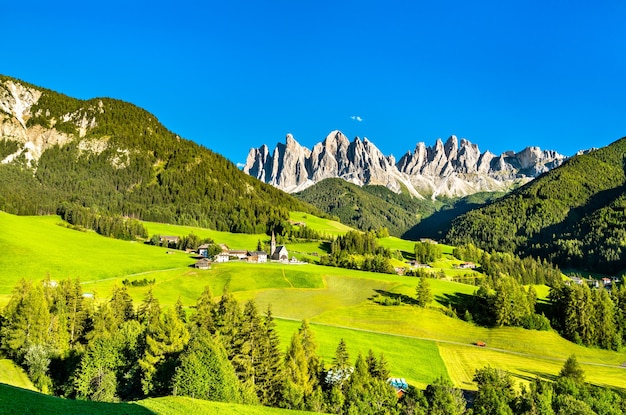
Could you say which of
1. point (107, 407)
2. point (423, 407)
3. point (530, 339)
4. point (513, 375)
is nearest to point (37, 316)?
point (107, 407)

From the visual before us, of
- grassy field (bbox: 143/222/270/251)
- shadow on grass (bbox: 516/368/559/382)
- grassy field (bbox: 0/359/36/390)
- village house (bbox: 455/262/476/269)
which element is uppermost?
grassy field (bbox: 143/222/270/251)

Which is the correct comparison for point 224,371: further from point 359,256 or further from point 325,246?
point 325,246

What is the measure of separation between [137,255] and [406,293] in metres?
84.0

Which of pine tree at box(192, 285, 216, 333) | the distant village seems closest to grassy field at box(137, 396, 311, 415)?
pine tree at box(192, 285, 216, 333)

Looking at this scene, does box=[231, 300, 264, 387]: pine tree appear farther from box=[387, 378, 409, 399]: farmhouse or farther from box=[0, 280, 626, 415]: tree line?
box=[387, 378, 409, 399]: farmhouse

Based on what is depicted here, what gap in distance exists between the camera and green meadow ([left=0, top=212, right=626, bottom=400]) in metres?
68.2

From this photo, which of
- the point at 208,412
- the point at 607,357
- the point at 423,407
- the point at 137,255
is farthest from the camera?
the point at 137,255

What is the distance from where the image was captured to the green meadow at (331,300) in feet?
224

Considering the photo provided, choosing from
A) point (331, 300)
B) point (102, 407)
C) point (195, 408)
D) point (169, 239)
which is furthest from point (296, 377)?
point (169, 239)

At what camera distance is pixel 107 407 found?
79.9ft

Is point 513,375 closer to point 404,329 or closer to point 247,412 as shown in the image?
point 404,329

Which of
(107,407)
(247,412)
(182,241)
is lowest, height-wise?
(247,412)

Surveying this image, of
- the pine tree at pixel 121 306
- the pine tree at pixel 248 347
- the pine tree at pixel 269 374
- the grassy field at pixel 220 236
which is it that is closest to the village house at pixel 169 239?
the grassy field at pixel 220 236

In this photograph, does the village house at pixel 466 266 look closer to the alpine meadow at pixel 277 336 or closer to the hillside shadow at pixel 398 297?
the alpine meadow at pixel 277 336
